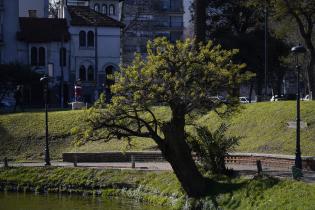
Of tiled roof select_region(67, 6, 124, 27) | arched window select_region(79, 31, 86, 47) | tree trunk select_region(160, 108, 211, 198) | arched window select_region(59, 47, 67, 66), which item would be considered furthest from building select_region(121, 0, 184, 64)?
tree trunk select_region(160, 108, 211, 198)

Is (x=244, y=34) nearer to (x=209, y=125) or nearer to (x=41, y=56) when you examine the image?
(x=41, y=56)

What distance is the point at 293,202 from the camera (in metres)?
19.1

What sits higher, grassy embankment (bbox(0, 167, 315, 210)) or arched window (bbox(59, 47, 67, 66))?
arched window (bbox(59, 47, 67, 66))

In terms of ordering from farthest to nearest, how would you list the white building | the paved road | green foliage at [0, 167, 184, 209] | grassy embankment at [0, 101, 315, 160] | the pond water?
1. the white building
2. grassy embankment at [0, 101, 315, 160]
3. green foliage at [0, 167, 184, 209]
4. the pond water
5. the paved road

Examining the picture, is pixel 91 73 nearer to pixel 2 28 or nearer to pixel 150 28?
pixel 2 28

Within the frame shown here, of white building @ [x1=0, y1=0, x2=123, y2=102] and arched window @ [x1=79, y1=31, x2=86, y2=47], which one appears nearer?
white building @ [x1=0, y1=0, x2=123, y2=102]

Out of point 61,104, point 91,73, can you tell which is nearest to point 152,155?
point 61,104

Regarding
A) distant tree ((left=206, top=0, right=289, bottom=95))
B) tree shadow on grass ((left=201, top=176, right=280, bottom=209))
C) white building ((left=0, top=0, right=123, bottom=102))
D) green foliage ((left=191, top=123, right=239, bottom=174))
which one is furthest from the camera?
white building ((left=0, top=0, right=123, bottom=102))

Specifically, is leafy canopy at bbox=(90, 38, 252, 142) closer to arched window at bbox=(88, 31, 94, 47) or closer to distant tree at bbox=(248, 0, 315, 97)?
distant tree at bbox=(248, 0, 315, 97)

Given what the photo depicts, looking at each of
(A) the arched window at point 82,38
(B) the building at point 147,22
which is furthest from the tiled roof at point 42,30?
(B) the building at point 147,22

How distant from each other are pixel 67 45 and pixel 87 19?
341 cm

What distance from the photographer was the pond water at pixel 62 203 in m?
25.3

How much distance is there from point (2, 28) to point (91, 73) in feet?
33.2

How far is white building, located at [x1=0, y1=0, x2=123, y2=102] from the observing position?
67312mm
